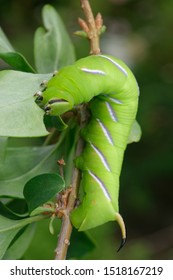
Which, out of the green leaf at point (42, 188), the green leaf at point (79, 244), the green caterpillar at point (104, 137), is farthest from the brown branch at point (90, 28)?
the green leaf at point (79, 244)

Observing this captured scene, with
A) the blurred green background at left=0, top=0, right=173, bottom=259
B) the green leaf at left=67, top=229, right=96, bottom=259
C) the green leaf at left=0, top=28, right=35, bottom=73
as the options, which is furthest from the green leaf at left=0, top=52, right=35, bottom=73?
the blurred green background at left=0, top=0, right=173, bottom=259

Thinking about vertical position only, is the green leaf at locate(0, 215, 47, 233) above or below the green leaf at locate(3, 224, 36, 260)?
above

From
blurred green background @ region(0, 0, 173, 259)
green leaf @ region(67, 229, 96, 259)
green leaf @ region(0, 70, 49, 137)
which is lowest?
blurred green background @ region(0, 0, 173, 259)

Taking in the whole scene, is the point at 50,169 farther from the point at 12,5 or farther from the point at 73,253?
the point at 12,5

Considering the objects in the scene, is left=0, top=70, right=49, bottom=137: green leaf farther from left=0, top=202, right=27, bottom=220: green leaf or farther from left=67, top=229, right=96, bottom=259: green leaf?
left=67, top=229, right=96, bottom=259: green leaf

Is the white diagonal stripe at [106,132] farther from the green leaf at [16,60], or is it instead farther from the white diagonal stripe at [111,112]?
the green leaf at [16,60]

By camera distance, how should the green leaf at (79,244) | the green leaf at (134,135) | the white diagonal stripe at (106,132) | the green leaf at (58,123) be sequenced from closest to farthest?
1. the green leaf at (58,123)
2. the white diagonal stripe at (106,132)
3. the green leaf at (134,135)
4. the green leaf at (79,244)
